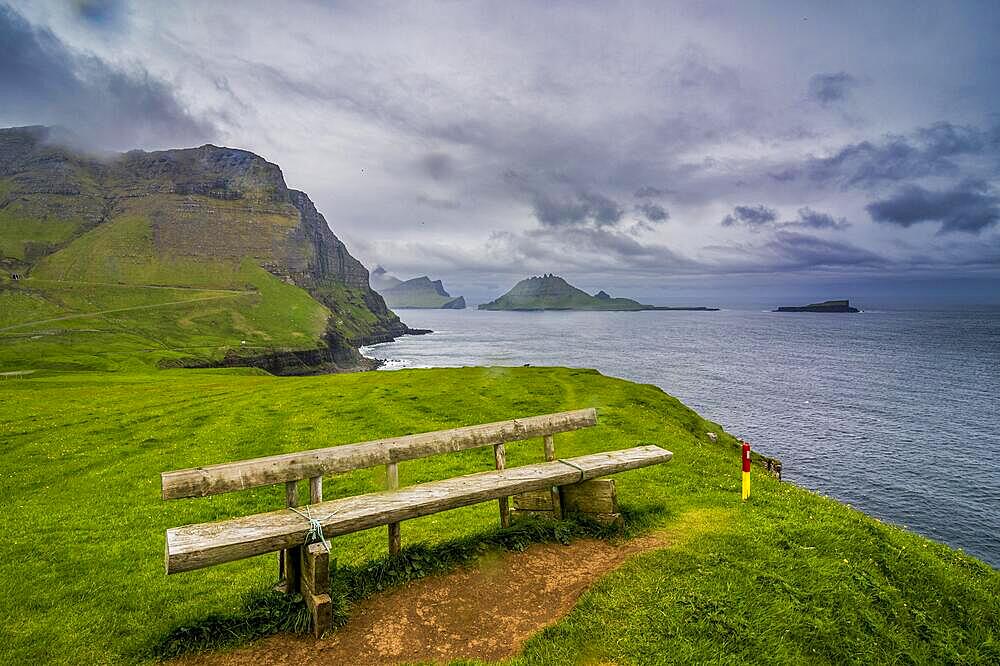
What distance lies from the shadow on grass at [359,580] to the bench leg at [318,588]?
0.23m

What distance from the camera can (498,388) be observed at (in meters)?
28.8

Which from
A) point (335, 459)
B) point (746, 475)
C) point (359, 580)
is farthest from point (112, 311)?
point (746, 475)

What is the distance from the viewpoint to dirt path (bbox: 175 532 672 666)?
6578 mm

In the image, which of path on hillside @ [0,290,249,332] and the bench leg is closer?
the bench leg

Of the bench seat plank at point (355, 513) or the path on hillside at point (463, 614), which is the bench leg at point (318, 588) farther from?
the bench seat plank at point (355, 513)

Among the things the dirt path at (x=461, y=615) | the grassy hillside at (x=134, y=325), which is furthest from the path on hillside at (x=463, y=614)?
the grassy hillside at (x=134, y=325)

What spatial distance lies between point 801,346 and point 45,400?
179990 mm

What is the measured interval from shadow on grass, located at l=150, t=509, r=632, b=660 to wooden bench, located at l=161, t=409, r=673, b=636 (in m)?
0.26

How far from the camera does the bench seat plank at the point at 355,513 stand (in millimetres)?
6426

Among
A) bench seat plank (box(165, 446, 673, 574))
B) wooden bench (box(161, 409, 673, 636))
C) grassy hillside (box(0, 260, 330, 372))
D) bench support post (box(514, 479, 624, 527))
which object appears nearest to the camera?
bench seat plank (box(165, 446, 673, 574))

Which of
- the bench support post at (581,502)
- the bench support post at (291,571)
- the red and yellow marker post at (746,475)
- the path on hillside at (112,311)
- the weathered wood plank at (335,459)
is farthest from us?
the path on hillside at (112,311)

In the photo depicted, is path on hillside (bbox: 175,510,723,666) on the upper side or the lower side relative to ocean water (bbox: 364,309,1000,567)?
upper

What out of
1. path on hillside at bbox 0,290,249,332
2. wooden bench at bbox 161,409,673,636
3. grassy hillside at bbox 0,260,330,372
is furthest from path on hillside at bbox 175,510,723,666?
path on hillside at bbox 0,290,249,332

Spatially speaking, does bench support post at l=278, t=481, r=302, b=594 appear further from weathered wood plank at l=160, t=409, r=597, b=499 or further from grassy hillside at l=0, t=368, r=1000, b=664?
weathered wood plank at l=160, t=409, r=597, b=499
